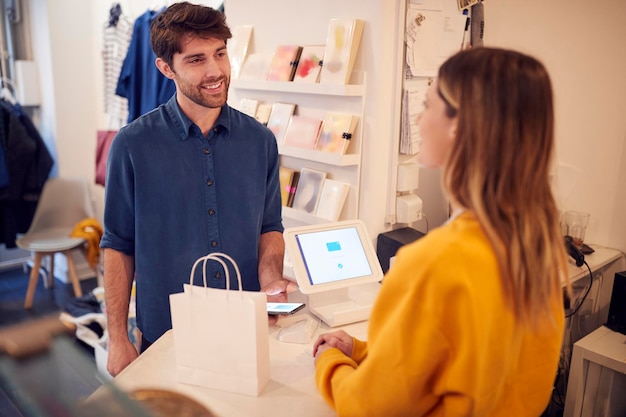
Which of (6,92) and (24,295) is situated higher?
(6,92)

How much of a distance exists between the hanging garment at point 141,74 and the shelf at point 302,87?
1.11 metres

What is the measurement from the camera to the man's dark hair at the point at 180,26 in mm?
1690

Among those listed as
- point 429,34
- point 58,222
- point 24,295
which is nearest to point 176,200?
point 429,34

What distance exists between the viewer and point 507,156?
867 mm

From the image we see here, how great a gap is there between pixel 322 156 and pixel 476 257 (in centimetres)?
171

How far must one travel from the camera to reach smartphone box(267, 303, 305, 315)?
5.23 ft

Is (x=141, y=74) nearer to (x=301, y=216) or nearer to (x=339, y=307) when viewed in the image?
(x=301, y=216)

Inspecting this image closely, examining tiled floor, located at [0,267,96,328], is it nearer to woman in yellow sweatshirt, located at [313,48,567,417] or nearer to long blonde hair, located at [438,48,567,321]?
woman in yellow sweatshirt, located at [313,48,567,417]

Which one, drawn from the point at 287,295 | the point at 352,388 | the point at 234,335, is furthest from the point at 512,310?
the point at 287,295

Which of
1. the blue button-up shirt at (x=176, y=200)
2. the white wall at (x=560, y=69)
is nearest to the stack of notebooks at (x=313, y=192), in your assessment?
the white wall at (x=560, y=69)

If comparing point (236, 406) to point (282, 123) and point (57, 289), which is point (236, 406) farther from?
point (57, 289)

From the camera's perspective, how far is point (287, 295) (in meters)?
1.83

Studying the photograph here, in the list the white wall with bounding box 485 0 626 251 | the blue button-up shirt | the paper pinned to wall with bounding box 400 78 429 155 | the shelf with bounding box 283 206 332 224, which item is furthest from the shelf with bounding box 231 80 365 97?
the white wall with bounding box 485 0 626 251

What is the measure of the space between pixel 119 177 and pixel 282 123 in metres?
1.25
